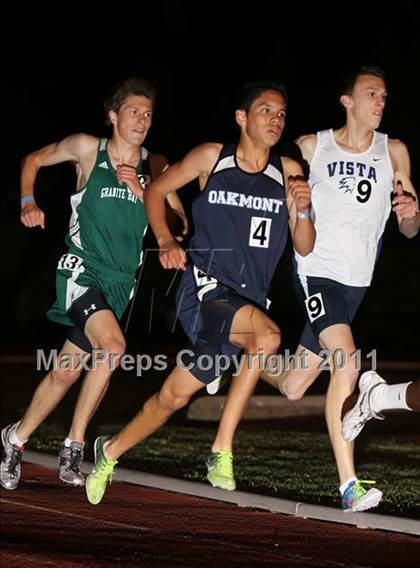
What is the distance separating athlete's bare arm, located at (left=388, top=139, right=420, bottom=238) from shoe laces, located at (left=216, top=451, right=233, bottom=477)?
1.81m

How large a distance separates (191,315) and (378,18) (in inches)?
819

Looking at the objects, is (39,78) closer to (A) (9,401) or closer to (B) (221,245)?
(A) (9,401)

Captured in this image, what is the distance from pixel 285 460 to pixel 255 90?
3.74 meters

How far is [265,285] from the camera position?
27.4 ft

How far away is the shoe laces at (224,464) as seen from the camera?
8.46 meters

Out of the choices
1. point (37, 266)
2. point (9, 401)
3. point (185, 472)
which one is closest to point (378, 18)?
point (37, 266)

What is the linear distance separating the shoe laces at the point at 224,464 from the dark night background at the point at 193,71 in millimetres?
17380

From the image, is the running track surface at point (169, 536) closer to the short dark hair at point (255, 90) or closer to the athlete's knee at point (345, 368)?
the athlete's knee at point (345, 368)

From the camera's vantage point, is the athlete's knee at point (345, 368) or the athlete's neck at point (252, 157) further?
the athlete's neck at point (252, 157)

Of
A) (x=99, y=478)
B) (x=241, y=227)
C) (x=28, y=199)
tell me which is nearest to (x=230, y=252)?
(x=241, y=227)

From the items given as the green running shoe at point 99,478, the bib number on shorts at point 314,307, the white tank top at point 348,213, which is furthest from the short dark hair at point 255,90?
the green running shoe at point 99,478

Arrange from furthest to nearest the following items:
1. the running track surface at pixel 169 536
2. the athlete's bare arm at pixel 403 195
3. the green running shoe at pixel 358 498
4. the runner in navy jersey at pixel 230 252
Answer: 1. the athlete's bare arm at pixel 403 195
2. the runner in navy jersey at pixel 230 252
3. the green running shoe at pixel 358 498
4. the running track surface at pixel 169 536

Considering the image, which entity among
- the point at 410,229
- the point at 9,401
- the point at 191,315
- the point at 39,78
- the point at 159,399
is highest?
the point at 39,78

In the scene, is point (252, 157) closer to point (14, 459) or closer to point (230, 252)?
point (230, 252)
